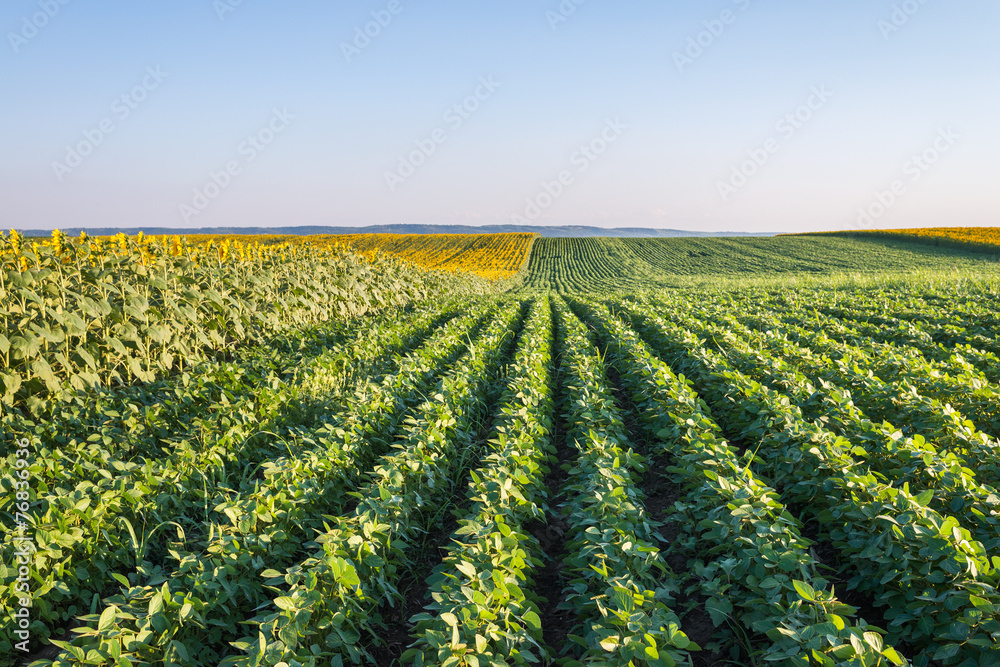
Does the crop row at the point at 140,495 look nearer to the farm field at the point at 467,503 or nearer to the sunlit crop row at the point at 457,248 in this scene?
the farm field at the point at 467,503

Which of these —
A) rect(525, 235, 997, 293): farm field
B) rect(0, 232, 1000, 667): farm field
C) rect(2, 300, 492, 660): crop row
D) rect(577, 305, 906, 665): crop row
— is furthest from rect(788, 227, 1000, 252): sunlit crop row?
rect(2, 300, 492, 660): crop row

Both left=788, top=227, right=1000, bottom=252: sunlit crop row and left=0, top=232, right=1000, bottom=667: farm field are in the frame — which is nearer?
left=0, top=232, right=1000, bottom=667: farm field

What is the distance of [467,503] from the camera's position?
4.75 m

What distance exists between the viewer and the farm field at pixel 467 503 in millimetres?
2508

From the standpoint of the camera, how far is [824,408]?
563 centimetres

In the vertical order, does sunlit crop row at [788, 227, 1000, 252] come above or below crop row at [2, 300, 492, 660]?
above

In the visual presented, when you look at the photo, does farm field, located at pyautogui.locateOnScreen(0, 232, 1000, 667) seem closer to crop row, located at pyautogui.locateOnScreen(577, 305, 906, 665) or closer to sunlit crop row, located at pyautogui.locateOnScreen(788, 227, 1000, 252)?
crop row, located at pyautogui.locateOnScreen(577, 305, 906, 665)

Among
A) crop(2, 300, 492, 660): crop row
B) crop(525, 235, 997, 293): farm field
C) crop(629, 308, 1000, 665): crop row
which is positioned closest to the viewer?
crop(629, 308, 1000, 665): crop row

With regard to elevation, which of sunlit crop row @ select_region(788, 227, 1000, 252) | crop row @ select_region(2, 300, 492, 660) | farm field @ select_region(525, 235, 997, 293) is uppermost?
sunlit crop row @ select_region(788, 227, 1000, 252)

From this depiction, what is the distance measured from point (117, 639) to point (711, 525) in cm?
337

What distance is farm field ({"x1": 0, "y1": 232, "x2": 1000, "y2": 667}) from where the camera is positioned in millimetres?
2508

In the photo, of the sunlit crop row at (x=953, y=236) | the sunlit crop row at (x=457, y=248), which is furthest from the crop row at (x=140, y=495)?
the sunlit crop row at (x=953, y=236)

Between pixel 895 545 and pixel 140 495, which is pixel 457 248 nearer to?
pixel 140 495

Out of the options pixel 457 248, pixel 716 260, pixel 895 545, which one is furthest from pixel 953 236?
pixel 895 545
